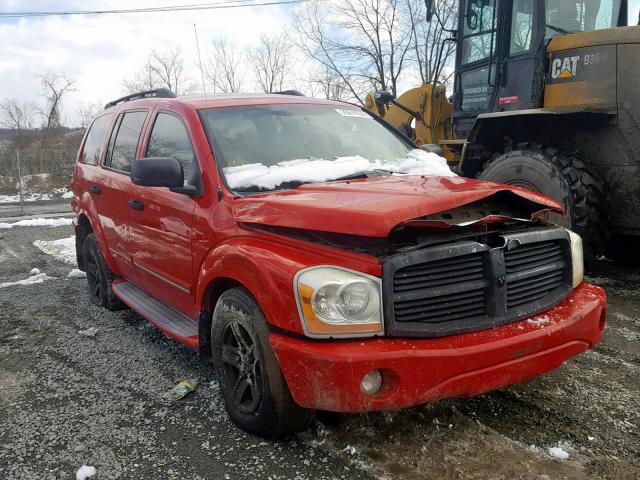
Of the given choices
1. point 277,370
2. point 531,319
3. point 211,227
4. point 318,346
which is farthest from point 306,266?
point 531,319

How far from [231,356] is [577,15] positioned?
550cm

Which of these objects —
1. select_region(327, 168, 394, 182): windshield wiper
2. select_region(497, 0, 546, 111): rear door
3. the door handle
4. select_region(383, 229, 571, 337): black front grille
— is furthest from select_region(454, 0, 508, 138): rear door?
the door handle

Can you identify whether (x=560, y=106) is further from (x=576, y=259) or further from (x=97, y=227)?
(x=97, y=227)

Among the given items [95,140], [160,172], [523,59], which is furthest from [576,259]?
[95,140]

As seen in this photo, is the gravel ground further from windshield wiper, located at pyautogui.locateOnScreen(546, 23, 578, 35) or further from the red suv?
windshield wiper, located at pyautogui.locateOnScreen(546, 23, 578, 35)

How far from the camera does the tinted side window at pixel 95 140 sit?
5.08 metres

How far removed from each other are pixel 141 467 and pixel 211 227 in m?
1.28

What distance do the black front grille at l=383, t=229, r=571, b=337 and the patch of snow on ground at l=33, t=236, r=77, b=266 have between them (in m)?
6.38

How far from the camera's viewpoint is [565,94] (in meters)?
5.52

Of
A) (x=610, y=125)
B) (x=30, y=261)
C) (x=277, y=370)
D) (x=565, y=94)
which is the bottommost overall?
(x=30, y=261)

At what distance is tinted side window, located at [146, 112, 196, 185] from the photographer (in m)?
3.40

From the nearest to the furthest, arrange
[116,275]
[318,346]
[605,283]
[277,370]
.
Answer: [318,346]
[277,370]
[116,275]
[605,283]

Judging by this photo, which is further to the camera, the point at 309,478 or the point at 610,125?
the point at 610,125

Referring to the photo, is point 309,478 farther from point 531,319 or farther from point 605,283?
point 605,283
